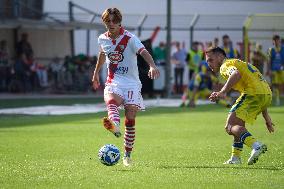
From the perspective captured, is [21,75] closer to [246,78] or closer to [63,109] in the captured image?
[63,109]

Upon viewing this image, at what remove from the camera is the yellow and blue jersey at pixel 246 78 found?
12805mm

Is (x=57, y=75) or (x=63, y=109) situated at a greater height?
(x=63, y=109)

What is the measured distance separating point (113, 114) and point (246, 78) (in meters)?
1.92

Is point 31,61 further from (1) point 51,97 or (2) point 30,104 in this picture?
(2) point 30,104

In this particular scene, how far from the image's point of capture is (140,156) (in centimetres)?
1442

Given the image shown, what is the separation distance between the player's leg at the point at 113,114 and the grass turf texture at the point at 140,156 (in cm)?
55

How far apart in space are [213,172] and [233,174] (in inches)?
13.7

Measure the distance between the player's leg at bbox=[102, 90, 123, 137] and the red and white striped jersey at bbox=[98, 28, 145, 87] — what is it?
21 centimetres

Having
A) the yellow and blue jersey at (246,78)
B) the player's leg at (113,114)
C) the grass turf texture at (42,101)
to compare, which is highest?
the yellow and blue jersey at (246,78)

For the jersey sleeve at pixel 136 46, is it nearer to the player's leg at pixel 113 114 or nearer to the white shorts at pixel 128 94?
the white shorts at pixel 128 94

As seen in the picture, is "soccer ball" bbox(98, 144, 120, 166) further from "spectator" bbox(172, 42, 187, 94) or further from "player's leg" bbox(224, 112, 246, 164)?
"spectator" bbox(172, 42, 187, 94)

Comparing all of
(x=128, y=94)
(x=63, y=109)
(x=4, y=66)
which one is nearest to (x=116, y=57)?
(x=128, y=94)

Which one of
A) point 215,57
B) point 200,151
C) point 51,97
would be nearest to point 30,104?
point 51,97

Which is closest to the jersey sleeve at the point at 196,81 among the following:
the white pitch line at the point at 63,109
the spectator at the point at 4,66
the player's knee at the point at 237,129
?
the white pitch line at the point at 63,109
